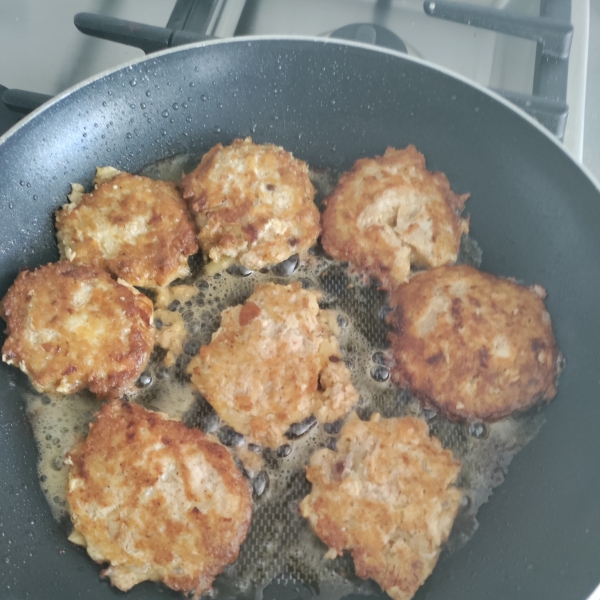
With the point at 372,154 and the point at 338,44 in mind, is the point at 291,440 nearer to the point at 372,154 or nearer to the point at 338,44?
the point at 372,154

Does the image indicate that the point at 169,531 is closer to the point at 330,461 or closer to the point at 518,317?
the point at 330,461

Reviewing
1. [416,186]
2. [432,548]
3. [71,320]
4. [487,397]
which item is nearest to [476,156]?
[416,186]

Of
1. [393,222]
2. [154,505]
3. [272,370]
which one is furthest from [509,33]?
[154,505]

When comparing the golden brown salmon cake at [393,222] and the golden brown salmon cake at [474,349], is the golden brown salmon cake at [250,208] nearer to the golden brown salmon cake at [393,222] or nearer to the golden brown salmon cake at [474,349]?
the golden brown salmon cake at [393,222]

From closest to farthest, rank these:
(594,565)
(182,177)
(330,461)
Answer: (594,565) < (330,461) < (182,177)

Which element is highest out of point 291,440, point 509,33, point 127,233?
point 509,33
